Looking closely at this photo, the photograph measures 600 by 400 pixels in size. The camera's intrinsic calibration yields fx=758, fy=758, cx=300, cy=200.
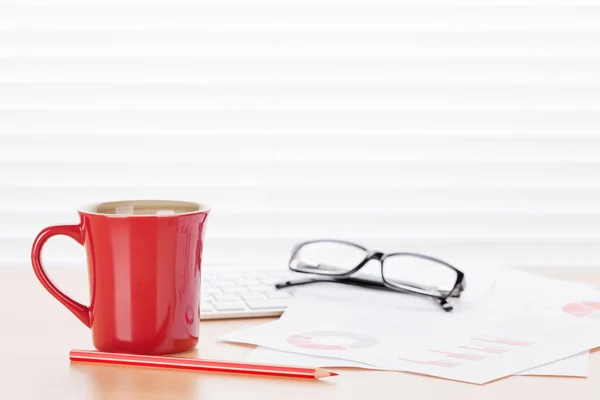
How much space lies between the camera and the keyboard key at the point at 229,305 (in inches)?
28.0

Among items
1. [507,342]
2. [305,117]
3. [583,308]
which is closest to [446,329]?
[507,342]

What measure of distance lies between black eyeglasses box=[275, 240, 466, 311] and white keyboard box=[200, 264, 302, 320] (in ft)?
0.08

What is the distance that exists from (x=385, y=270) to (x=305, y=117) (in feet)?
1.74

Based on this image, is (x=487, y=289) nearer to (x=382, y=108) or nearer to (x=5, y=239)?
(x=382, y=108)

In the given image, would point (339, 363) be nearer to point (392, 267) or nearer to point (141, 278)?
point (141, 278)

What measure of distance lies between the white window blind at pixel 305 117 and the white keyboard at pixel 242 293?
0.51 metres

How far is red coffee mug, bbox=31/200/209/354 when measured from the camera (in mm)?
551

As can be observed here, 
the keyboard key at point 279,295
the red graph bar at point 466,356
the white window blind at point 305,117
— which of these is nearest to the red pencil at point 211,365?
the red graph bar at point 466,356

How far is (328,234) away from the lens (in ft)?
4.56

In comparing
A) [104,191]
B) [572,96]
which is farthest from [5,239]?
[572,96]

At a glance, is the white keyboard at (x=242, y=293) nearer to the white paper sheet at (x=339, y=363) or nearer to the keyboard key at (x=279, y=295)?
the keyboard key at (x=279, y=295)

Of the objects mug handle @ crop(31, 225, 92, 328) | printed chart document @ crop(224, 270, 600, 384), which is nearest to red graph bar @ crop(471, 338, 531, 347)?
printed chart document @ crop(224, 270, 600, 384)

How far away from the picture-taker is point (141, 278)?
0.55m

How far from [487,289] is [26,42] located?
98 cm
